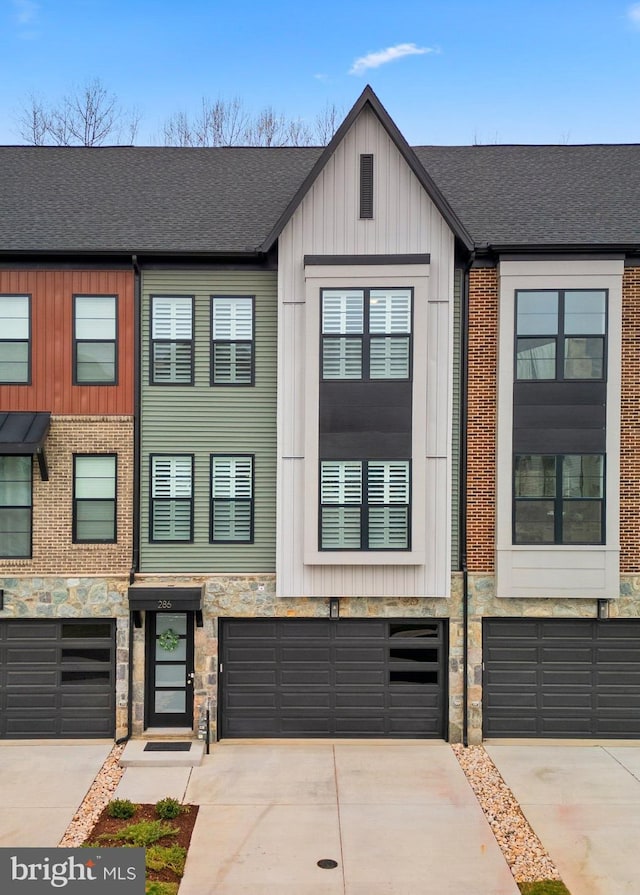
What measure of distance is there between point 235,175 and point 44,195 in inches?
170

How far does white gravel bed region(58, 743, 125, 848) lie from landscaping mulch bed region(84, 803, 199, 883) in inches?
4.7

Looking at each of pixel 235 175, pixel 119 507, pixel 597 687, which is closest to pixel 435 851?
pixel 597 687

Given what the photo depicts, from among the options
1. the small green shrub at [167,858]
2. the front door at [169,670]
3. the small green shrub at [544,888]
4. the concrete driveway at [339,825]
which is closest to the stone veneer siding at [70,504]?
the front door at [169,670]

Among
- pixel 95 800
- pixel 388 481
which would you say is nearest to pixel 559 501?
pixel 388 481

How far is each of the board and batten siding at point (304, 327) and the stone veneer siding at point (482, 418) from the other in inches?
19.7

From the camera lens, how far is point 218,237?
13.1 meters

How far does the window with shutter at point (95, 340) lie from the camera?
12656mm

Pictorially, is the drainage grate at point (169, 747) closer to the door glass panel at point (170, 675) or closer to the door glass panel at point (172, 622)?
the door glass panel at point (170, 675)

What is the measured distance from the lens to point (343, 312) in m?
12.2

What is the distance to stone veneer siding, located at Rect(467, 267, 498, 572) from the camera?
1256 centimetres

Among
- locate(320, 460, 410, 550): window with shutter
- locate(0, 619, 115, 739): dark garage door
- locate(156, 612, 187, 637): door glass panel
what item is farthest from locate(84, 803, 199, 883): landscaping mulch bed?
locate(320, 460, 410, 550): window with shutter

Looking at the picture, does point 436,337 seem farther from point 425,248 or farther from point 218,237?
point 218,237

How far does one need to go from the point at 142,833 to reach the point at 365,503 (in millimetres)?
6137

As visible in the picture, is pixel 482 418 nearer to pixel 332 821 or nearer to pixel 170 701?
pixel 332 821
